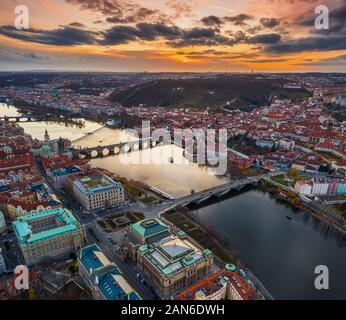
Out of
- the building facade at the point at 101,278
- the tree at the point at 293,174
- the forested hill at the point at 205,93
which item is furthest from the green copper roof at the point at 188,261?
the forested hill at the point at 205,93

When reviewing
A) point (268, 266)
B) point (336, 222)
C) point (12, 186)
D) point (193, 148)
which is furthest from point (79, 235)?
point (193, 148)

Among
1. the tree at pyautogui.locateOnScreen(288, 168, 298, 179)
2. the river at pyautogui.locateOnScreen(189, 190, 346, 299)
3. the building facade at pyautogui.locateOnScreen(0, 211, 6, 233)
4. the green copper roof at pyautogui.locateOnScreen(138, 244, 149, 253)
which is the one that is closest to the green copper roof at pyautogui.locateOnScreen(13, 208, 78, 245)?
the building facade at pyautogui.locateOnScreen(0, 211, 6, 233)

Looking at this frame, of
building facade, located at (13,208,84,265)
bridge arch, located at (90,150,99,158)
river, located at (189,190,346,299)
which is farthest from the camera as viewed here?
bridge arch, located at (90,150,99,158)

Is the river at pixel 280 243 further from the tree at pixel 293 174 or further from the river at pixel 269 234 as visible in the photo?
the tree at pixel 293 174

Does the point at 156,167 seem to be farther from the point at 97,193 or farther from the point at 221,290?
the point at 221,290

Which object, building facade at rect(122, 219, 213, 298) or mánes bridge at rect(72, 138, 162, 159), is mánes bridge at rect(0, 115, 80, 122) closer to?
mánes bridge at rect(72, 138, 162, 159)

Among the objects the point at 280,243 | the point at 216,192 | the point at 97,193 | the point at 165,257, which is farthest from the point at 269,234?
the point at 97,193
